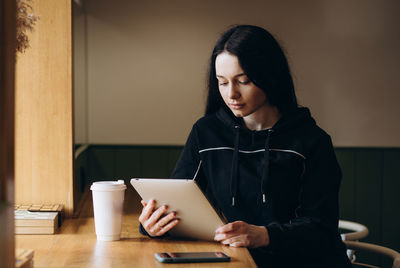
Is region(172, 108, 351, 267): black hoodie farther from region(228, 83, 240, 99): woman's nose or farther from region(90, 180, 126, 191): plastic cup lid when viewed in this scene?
region(90, 180, 126, 191): plastic cup lid

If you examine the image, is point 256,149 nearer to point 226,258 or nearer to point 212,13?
point 226,258

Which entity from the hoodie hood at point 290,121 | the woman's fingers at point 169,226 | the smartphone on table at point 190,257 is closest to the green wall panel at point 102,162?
the hoodie hood at point 290,121

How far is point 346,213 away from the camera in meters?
3.53

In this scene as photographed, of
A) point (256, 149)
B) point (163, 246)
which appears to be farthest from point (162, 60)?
point (163, 246)

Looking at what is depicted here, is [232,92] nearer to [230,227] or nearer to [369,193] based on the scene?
[230,227]

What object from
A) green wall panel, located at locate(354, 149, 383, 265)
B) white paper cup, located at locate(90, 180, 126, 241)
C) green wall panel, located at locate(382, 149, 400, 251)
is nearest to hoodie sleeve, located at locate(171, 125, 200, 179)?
white paper cup, located at locate(90, 180, 126, 241)

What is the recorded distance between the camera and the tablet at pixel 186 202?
1467mm

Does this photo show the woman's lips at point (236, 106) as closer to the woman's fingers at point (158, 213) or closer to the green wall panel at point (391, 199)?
the woman's fingers at point (158, 213)

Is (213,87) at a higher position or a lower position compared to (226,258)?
higher

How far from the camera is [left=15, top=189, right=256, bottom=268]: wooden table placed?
Result: 1.37 m

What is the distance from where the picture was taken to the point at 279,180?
5.71 feet

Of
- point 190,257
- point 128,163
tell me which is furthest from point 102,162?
point 190,257

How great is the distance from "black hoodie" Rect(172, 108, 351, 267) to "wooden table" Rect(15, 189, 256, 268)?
213 mm

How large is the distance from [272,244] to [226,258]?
0.23 metres
